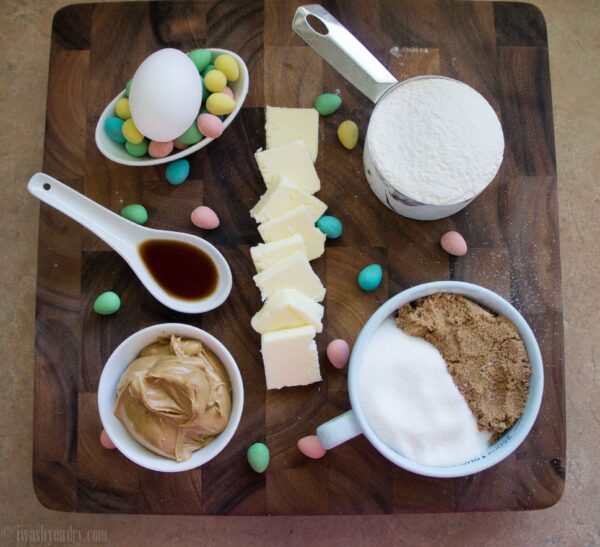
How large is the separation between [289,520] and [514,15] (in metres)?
1.02

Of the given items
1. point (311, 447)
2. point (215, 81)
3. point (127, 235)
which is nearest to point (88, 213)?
point (127, 235)

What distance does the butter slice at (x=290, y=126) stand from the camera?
102cm

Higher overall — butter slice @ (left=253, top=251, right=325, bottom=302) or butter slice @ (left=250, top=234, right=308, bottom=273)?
butter slice @ (left=250, top=234, right=308, bottom=273)

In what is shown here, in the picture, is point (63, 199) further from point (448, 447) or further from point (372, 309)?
point (448, 447)

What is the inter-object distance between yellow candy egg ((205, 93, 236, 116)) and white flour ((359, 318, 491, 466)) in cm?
45

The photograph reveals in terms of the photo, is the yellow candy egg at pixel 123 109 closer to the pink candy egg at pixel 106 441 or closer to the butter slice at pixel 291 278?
the butter slice at pixel 291 278

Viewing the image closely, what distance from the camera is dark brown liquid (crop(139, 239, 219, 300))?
101 centimetres

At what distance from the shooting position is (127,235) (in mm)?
1005

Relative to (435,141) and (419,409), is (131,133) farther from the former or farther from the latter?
(419,409)

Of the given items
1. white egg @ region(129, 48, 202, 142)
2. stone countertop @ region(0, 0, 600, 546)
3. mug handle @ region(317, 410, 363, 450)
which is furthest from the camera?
stone countertop @ region(0, 0, 600, 546)

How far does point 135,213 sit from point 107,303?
0.50 ft

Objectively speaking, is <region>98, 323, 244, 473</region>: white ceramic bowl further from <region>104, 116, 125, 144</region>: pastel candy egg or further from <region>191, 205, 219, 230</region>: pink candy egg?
<region>104, 116, 125, 144</region>: pastel candy egg

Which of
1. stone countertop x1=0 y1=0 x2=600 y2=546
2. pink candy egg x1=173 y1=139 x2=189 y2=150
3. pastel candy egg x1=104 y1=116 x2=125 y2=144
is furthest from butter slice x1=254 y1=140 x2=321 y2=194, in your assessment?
stone countertop x1=0 y1=0 x2=600 y2=546

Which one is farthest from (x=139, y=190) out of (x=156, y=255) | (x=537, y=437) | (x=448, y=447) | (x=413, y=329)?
(x=537, y=437)
